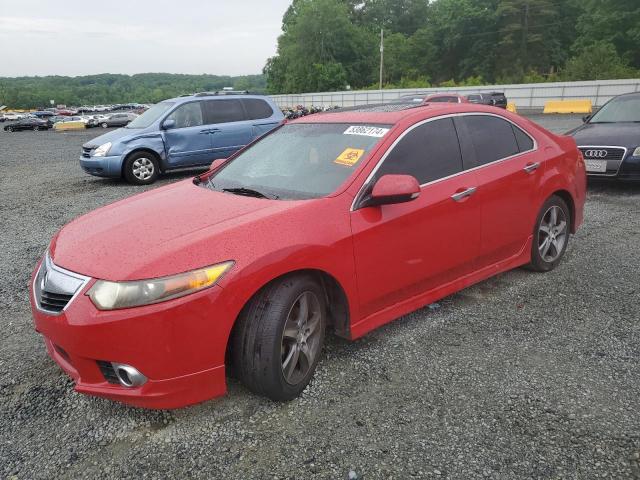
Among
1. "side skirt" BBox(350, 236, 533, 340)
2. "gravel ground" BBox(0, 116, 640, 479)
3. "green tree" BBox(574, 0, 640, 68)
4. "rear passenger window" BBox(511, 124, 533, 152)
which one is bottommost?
"gravel ground" BBox(0, 116, 640, 479)

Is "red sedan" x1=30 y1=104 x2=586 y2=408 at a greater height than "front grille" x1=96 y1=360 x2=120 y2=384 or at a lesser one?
greater

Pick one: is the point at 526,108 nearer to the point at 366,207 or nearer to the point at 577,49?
the point at 577,49

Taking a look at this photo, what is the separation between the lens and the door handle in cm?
347

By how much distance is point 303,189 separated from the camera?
3.12m

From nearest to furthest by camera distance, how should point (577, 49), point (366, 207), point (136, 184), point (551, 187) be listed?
point (366, 207)
point (551, 187)
point (136, 184)
point (577, 49)

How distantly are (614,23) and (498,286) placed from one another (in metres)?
54.0

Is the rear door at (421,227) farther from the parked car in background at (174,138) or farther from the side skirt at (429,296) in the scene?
the parked car in background at (174,138)

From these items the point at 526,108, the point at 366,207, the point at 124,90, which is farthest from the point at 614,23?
the point at 124,90

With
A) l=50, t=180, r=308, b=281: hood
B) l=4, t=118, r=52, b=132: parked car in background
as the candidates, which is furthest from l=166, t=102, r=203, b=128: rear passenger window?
l=4, t=118, r=52, b=132: parked car in background

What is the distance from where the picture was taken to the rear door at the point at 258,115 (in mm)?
10766

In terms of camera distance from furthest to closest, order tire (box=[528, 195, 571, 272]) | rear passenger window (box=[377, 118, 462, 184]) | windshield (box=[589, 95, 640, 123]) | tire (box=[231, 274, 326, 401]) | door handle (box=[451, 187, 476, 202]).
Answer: windshield (box=[589, 95, 640, 123]) < tire (box=[528, 195, 571, 272]) < door handle (box=[451, 187, 476, 202]) < rear passenger window (box=[377, 118, 462, 184]) < tire (box=[231, 274, 326, 401])

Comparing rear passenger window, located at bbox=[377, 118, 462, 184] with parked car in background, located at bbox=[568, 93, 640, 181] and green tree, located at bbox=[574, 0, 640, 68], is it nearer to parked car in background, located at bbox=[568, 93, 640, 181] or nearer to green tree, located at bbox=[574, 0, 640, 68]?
parked car in background, located at bbox=[568, 93, 640, 181]

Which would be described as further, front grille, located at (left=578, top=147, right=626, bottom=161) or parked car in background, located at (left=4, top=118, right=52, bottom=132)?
parked car in background, located at (left=4, top=118, right=52, bottom=132)

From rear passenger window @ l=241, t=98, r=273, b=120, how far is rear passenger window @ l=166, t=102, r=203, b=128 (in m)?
1.09
